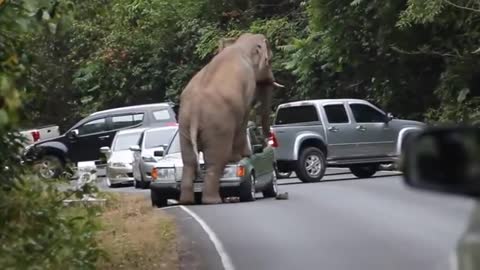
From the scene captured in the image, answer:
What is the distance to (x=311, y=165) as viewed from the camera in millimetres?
27531

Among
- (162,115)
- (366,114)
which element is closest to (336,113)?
(366,114)

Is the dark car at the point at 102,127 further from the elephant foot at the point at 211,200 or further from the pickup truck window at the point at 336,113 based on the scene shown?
the elephant foot at the point at 211,200

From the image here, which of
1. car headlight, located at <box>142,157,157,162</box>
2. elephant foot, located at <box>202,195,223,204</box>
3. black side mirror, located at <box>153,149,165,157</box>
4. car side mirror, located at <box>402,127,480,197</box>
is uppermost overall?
car side mirror, located at <box>402,127,480,197</box>

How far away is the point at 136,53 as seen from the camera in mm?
45562

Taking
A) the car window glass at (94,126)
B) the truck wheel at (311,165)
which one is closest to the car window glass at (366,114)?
the truck wheel at (311,165)

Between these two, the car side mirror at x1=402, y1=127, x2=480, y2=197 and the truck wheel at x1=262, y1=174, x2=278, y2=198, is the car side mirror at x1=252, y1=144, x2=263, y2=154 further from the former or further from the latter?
the car side mirror at x1=402, y1=127, x2=480, y2=197

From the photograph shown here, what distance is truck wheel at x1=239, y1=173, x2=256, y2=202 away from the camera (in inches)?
866

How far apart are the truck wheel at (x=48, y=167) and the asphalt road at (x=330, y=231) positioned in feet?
8.67

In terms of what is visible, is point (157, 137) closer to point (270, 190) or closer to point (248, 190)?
point (270, 190)

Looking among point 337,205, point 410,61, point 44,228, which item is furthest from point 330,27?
point 44,228

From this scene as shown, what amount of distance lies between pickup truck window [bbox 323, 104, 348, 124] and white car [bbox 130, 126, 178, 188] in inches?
142

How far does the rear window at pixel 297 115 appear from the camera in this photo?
28016mm

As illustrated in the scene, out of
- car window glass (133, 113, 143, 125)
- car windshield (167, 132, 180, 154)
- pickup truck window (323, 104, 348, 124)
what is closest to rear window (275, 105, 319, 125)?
pickup truck window (323, 104, 348, 124)

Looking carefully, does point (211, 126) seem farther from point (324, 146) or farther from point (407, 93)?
point (407, 93)
